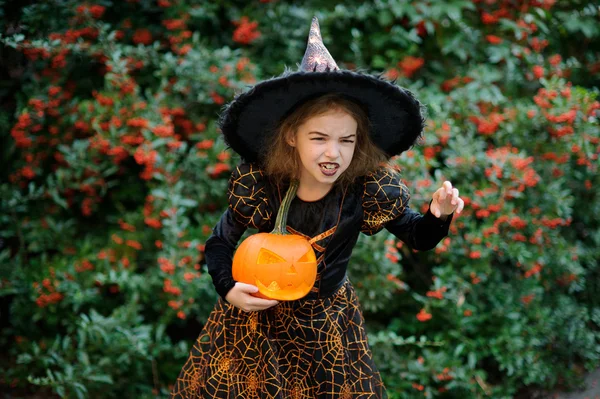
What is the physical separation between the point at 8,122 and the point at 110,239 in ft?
2.91

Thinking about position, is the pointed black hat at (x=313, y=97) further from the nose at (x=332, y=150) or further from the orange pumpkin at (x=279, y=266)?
the orange pumpkin at (x=279, y=266)

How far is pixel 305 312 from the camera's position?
6.26 feet

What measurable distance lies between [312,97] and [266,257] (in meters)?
0.48

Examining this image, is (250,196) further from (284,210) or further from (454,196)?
(454,196)

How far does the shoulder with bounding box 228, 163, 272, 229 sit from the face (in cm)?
17

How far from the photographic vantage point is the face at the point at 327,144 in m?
1.74

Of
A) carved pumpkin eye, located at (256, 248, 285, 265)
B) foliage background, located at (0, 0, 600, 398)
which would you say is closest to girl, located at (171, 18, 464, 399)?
carved pumpkin eye, located at (256, 248, 285, 265)

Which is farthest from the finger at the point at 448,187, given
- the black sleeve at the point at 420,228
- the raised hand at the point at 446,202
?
the black sleeve at the point at 420,228

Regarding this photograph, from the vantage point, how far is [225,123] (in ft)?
5.89

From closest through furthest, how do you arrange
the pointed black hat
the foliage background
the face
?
the pointed black hat
the face
the foliage background

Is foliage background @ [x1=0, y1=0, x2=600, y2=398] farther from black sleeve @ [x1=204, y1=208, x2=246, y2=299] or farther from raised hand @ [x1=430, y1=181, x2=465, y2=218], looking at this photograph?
raised hand @ [x1=430, y1=181, x2=465, y2=218]

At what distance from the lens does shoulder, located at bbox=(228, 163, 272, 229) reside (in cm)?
187

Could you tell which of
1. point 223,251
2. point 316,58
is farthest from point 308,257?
point 316,58

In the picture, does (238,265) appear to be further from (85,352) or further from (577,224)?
(577,224)
